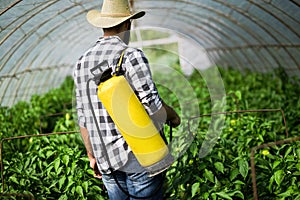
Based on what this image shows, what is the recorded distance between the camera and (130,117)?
3.58m

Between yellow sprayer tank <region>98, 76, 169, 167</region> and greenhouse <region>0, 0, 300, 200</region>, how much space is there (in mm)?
354

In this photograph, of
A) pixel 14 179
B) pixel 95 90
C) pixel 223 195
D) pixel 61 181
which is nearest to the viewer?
pixel 95 90

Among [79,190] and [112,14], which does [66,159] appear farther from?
[112,14]

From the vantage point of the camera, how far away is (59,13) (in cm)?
911

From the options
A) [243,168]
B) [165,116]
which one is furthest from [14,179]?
[243,168]

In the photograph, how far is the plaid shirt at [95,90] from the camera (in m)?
3.54

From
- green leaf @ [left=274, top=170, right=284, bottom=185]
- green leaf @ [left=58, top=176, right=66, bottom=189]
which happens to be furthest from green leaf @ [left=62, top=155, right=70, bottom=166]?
green leaf @ [left=274, top=170, right=284, bottom=185]

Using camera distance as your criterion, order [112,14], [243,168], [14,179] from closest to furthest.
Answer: [112,14] → [243,168] → [14,179]

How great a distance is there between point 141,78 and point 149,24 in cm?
1224

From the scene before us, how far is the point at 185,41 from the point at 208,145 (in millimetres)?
14284

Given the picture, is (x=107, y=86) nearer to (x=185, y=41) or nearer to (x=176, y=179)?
(x=176, y=179)

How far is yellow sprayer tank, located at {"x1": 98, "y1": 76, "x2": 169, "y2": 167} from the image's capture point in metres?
3.54

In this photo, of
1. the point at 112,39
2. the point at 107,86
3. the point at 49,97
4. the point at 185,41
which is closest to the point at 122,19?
the point at 112,39

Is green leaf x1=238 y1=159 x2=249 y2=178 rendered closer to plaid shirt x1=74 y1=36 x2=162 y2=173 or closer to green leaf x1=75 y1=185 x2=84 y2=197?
plaid shirt x1=74 y1=36 x2=162 y2=173
